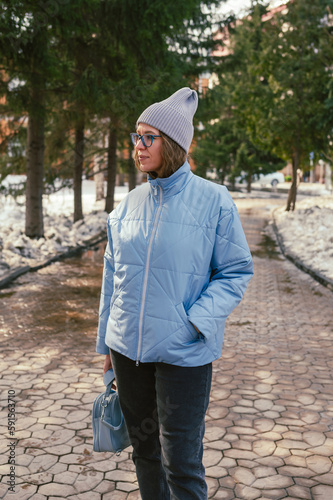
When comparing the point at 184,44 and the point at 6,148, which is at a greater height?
the point at 184,44

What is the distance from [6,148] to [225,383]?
11.8 metres

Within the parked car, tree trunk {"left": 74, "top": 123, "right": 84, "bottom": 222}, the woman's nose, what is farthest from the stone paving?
the parked car

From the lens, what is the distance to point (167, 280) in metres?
2.30

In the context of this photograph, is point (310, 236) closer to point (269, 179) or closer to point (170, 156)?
point (170, 156)

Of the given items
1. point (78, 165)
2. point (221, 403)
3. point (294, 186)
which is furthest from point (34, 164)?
point (294, 186)

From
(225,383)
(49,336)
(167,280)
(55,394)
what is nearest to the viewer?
(167,280)

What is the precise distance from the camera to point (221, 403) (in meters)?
4.69

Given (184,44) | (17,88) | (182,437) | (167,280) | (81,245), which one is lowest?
(81,245)

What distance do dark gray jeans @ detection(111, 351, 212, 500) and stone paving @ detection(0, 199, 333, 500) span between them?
1.03 meters

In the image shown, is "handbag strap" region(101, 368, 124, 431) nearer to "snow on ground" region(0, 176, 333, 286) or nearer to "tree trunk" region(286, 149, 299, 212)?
"snow on ground" region(0, 176, 333, 286)

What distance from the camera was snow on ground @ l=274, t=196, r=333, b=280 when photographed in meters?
12.0

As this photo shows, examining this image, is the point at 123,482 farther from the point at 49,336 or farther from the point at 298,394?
the point at 49,336

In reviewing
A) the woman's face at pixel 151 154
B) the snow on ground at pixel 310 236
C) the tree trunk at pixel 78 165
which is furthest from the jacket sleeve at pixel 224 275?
the tree trunk at pixel 78 165

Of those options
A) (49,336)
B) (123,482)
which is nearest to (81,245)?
(49,336)
